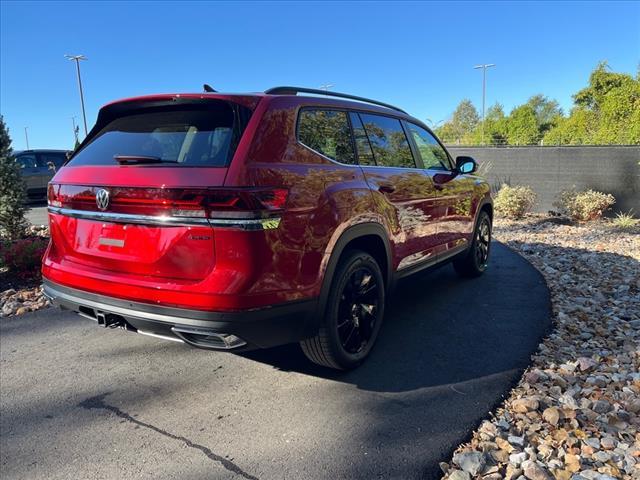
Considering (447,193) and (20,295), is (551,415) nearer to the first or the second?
(447,193)

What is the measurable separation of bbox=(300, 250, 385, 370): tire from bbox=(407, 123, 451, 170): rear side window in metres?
1.60

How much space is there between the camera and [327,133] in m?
3.19

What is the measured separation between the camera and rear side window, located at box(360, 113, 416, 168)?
371cm

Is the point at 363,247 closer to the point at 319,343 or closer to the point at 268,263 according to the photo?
the point at 319,343

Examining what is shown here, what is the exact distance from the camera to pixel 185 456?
250 cm

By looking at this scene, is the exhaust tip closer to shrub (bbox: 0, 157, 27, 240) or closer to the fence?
shrub (bbox: 0, 157, 27, 240)

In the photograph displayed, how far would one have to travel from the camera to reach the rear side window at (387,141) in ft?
12.2

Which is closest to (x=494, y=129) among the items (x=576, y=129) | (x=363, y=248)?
(x=576, y=129)

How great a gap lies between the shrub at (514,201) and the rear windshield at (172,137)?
30.6 feet

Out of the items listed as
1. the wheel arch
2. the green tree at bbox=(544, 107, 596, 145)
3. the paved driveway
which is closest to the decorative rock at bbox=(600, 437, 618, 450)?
the paved driveway

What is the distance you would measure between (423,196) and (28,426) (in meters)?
3.31

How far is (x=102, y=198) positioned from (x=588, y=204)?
1010 centimetres

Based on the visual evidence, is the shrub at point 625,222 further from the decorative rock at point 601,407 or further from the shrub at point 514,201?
the decorative rock at point 601,407

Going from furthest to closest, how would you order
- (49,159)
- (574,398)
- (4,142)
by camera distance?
1. (49,159)
2. (4,142)
3. (574,398)
